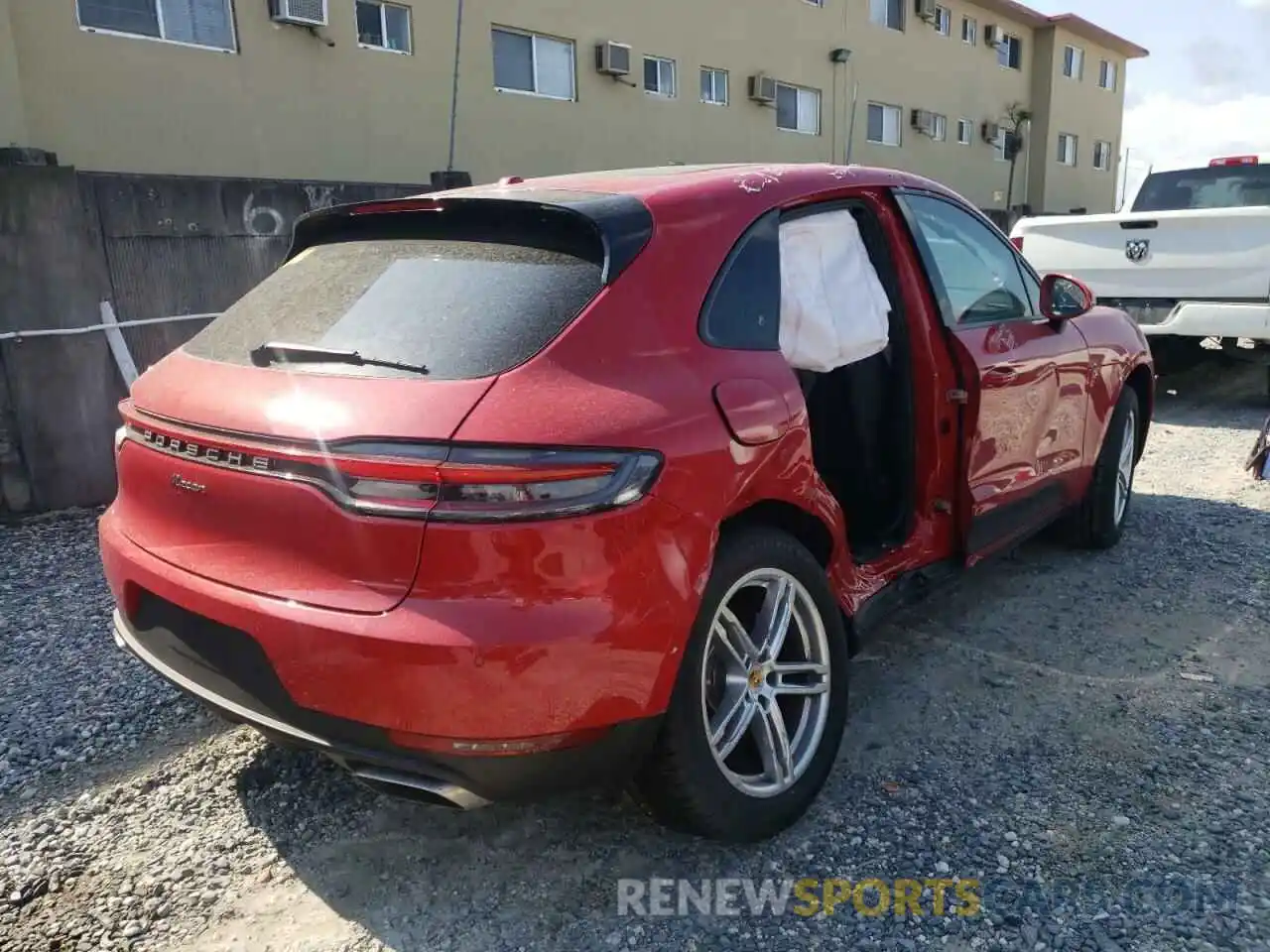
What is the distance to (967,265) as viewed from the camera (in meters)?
3.70

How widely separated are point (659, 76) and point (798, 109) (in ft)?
13.2

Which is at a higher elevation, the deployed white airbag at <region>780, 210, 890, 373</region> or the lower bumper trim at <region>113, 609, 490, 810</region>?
the deployed white airbag at <region>780, 210, 890, 373</region>

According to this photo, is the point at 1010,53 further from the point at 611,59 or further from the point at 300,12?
the point at 300,12

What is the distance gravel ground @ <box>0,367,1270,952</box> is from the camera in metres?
2.27

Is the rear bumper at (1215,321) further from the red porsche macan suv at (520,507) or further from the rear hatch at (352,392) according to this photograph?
the rear hatch at (352,392)

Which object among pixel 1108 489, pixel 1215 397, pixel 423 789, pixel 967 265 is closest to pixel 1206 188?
pixel 1215 397

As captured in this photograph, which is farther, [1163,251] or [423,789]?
[1163,251]

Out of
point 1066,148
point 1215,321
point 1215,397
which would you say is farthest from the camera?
point 1066,148

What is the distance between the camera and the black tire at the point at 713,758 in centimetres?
225

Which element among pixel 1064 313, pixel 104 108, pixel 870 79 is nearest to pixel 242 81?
pixel 104 108

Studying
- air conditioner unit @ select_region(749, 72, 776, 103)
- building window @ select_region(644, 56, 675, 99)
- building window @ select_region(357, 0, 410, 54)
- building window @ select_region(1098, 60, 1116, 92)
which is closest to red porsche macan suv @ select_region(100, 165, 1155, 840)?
building window @ select_region(357, 0, 410, 54)

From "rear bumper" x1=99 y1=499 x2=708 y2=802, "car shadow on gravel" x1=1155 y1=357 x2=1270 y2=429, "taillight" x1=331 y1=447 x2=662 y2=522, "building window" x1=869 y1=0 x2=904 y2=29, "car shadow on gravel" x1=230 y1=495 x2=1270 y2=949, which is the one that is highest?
"building window" x1=869 y1=0 x2=904 y2=29

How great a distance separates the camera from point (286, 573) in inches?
83.2

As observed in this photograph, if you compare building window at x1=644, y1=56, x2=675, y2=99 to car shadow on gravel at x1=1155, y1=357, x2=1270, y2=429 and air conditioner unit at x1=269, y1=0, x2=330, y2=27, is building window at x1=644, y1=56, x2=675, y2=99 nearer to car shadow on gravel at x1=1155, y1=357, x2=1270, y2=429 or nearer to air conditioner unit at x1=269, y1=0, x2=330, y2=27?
air conditioner unit at x1=269, y1=0, x2=330, y2=27
